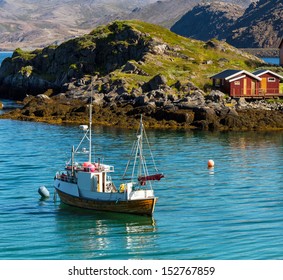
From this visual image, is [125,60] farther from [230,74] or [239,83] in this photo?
[239,83]

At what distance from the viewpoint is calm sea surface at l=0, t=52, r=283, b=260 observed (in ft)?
128

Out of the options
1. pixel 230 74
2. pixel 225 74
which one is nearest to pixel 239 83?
pixel 230 74

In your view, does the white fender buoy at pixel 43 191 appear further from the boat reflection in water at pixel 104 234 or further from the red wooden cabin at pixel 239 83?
the red wooden cabin at pixel 239 83

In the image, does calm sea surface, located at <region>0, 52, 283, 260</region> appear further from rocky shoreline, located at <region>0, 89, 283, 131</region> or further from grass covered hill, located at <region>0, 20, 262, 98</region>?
grass covered hill, located at <region>0, 20, 262, 98</region>

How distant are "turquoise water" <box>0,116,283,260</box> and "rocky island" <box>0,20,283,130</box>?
11055mm

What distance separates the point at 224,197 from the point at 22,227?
15852 mm

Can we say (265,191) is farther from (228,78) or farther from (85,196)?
(228,78)

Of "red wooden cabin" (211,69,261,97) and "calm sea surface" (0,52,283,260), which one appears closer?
"calm sea surface" (0,52,283,260)

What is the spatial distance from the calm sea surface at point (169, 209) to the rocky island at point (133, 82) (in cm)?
1081

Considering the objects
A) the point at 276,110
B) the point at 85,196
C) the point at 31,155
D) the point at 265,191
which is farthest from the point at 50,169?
the point at 276,110

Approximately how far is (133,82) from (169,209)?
58.1 meters

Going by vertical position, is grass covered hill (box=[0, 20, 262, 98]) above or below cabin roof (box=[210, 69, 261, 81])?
above

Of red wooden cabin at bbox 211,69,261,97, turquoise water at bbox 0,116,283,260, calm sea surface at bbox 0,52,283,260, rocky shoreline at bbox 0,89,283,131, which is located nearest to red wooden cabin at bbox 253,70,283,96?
red wooden cabin at bbox 211,69,261,97

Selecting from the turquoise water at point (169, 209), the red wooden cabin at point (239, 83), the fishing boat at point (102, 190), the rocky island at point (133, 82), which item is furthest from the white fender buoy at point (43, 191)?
the red wooden cabin at point (239, 83)
